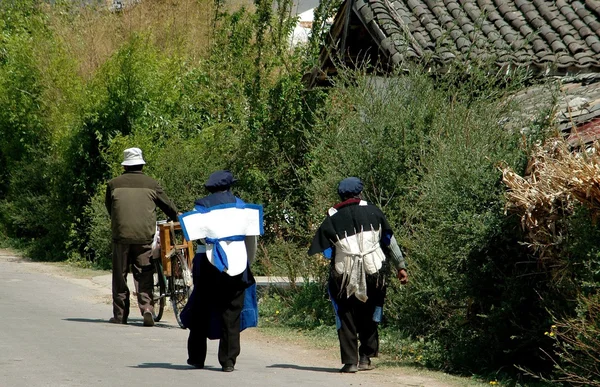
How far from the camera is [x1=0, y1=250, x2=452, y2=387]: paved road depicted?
28.3 feet

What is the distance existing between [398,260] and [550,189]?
5.85ft

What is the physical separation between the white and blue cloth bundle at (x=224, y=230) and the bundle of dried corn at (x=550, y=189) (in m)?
→ 2.40

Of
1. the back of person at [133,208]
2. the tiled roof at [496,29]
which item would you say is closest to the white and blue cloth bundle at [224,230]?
the back of person at [133,208]

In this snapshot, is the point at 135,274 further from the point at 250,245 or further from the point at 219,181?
the point at 219,181

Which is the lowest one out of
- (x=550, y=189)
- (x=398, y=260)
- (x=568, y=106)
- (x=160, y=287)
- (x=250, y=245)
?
(x=160, y=287)

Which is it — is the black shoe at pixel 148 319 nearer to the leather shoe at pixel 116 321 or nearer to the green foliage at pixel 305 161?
the leather shoe at pixel 116 321

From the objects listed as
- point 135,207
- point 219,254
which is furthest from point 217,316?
point 135,207

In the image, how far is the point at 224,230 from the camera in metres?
9.30

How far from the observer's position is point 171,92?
66.4ft

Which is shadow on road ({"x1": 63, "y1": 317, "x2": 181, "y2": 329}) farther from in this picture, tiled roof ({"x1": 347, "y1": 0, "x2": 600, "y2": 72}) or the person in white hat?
tiled roof ({"x1": 347, "y1": 0, "x2": 600, "y2": 72})

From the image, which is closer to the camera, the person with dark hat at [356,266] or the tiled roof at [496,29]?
the person with dark hat at [356,266]

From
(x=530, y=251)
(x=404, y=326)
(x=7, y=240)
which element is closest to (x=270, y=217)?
(x=404, y=326)

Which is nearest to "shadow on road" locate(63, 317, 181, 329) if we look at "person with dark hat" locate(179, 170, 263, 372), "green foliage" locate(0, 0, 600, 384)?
"green foliage" locate(0, 0, 600, 384)

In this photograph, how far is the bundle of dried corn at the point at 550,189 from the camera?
769cm
